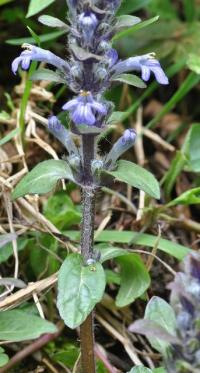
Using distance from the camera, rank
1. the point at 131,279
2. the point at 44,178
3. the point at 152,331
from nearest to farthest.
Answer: the point at 152,331, the point at 44,178, the point at 131,279

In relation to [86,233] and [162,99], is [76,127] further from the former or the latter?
[162,99]

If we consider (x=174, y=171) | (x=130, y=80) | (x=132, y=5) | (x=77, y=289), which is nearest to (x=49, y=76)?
(x=130, y=80)

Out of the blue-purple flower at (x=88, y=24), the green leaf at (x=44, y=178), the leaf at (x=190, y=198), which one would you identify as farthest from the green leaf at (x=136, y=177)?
the leaf at (x=190, y=198)

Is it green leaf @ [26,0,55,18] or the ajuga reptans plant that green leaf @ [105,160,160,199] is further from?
green leaf @ [26,0,55,18]

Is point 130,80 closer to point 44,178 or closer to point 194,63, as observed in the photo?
point 44,178

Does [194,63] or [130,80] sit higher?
[130,80]

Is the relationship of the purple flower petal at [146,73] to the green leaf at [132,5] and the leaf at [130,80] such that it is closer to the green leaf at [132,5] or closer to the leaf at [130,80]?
the leaf at [130,80]

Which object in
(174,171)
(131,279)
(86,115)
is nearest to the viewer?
(86,115)
